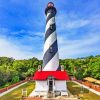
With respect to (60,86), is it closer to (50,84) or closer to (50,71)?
(50,84)

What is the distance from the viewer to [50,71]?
23109mm

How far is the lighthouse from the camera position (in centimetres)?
2202

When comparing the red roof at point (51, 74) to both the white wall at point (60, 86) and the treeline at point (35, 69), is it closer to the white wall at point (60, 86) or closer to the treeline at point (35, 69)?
the white wall at point (60, 86)

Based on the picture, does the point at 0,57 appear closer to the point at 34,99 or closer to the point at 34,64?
the point at 34,64

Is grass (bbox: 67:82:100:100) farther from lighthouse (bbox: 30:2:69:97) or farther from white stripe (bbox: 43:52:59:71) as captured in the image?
white stripe (bbox: 43:52:59:71)

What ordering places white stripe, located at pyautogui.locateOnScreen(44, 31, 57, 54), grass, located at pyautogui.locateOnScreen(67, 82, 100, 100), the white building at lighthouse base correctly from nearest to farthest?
1. grass, located at pyautogui.locateOnScreen(67, 82, 100, 100)
2. the white building at lighthouse base
3. white stripe, located at pyautogui.locateOnScreen(44, 31, 57, 54)

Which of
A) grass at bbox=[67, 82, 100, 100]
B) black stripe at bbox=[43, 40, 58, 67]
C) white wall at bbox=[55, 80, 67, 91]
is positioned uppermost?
black stripe at bbox=[43, 40, 58, 67]

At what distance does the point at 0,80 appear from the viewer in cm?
3425

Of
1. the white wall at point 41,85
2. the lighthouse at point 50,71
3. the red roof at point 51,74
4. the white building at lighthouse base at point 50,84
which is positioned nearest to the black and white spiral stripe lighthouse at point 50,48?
the lighthouse at point 50,71

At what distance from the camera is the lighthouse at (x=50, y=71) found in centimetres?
2202

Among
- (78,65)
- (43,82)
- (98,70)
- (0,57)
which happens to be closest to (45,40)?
(43,82)

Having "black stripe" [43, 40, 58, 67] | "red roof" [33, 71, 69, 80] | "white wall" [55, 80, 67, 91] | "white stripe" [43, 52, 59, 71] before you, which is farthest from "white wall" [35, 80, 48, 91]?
"black stripe" [43, 40, 58, 67]

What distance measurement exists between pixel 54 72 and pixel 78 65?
108 feet

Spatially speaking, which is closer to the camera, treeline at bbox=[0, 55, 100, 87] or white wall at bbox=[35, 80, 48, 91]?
white wall at bbox=[35, 80, 48, 91]
